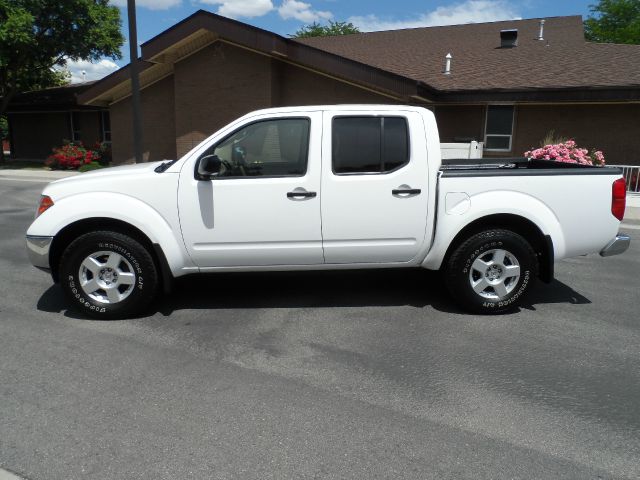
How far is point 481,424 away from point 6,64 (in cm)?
2488

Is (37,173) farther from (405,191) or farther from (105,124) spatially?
(405,191)

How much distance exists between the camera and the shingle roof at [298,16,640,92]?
1633 cm

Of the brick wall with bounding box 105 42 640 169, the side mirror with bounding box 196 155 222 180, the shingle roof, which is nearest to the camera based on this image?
the side mirror with bounding box 196 155 222 180

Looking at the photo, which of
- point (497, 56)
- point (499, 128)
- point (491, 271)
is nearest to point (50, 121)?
point (497, 56)

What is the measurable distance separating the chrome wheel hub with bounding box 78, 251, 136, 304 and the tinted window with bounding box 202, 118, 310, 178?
123 cm

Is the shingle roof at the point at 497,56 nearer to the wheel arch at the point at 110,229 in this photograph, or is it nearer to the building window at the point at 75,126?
the building window at the point at 75,126

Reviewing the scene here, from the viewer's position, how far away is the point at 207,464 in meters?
2.87

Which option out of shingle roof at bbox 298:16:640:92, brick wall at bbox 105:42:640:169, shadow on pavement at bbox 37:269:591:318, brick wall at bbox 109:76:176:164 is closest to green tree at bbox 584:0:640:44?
shingle roof at bbox 298:16:640:92

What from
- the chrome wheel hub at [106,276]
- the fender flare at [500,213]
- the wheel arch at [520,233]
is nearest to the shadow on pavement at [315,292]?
the chrome wheel hub at [106,276]

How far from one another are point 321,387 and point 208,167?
2145 mm

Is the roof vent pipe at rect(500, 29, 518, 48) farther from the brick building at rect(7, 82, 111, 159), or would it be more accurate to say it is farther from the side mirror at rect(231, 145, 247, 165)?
the side mirror at rect(231, 145, 247, 165)

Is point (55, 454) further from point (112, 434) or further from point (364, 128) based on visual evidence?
point (364, 128)

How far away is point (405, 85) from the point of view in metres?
14.7

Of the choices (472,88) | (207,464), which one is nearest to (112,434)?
(207,464)
